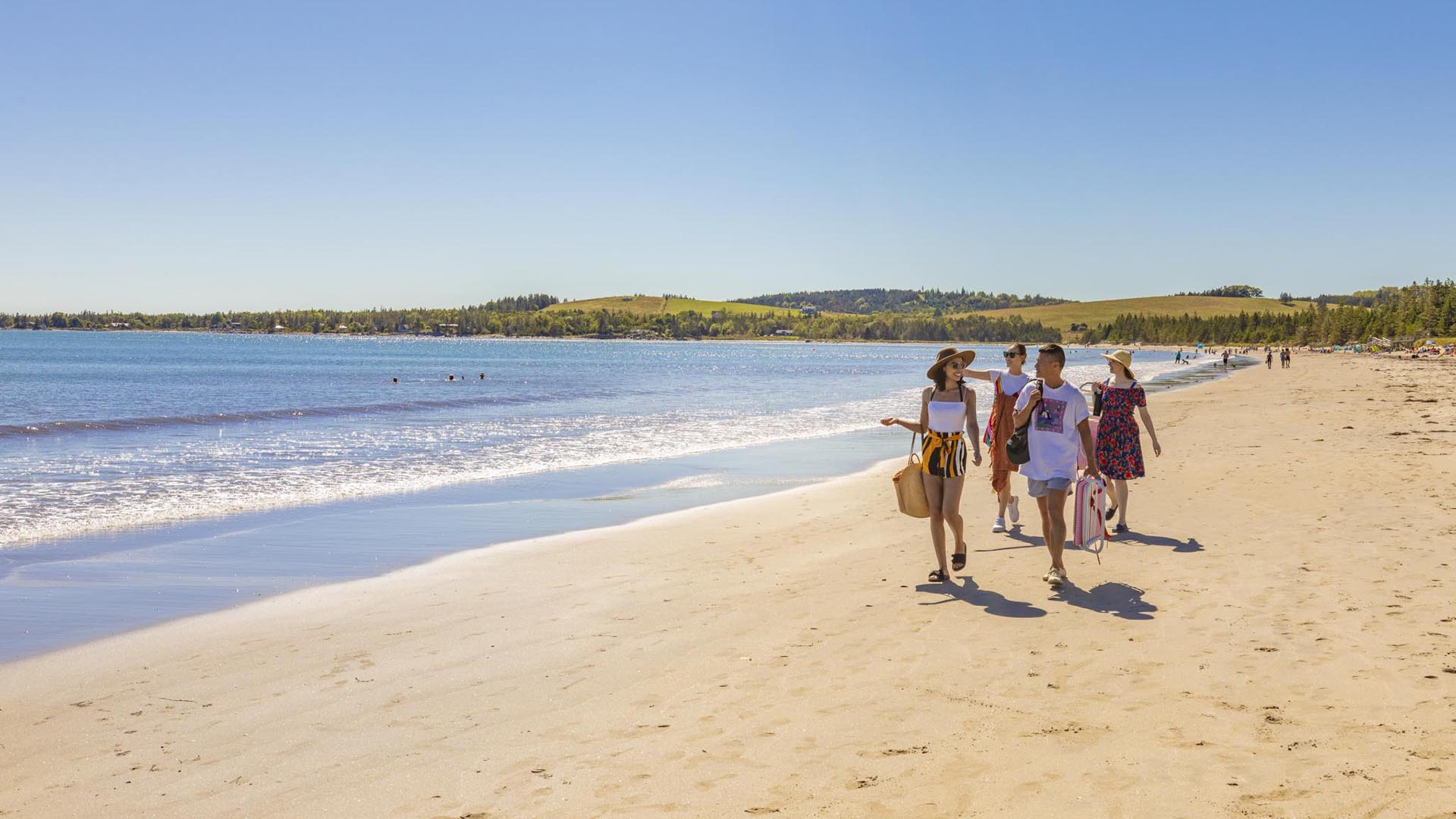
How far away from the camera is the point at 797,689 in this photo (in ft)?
17.2

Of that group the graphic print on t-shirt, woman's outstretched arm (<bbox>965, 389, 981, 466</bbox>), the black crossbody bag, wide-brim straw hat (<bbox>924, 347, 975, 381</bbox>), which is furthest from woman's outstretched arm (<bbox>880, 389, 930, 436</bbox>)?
the graphic print on t-shirt

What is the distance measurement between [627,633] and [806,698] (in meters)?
1.79

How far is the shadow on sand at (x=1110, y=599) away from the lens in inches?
261

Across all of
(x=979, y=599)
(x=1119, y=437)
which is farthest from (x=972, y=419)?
(x=1119, y=437)

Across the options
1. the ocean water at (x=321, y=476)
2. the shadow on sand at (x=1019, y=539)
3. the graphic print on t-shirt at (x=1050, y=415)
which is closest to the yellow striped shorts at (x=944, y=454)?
the graphic print on t-shirt at (x=1050, y=415)

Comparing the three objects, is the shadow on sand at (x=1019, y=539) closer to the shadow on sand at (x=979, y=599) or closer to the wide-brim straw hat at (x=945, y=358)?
the shadow on sand at (x=979, y=599)

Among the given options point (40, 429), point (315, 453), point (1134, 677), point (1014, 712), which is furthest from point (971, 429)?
point (40, 429)

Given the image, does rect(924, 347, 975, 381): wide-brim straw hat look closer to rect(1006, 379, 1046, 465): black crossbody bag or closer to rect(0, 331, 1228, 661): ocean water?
rect(1006, 379, 1046, 465): black crossbody bag

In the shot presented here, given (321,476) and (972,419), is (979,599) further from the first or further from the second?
(321,476)

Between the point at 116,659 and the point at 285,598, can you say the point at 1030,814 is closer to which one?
the point at 116,659

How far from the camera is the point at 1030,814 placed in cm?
374

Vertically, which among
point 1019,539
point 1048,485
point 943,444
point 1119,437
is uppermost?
point 943,444

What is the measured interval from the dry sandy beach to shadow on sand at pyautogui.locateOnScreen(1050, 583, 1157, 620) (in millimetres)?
28

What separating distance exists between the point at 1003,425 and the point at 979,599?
10.2 ft
